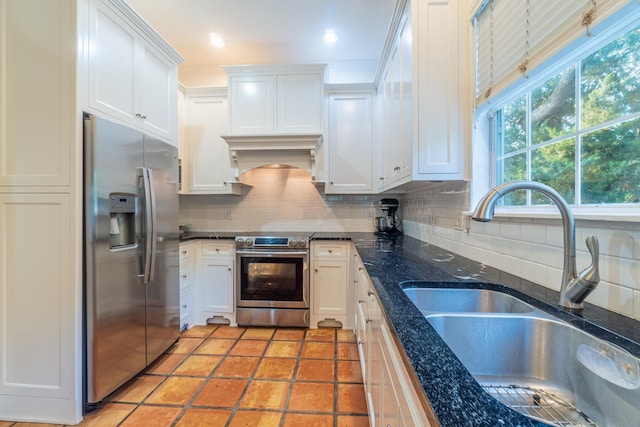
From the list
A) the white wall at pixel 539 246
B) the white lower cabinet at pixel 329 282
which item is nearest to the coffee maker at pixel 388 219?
the white lower cabinet at pixel 329 282

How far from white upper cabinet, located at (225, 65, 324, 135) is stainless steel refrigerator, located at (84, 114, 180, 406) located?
950 millimetres

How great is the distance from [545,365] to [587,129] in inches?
32.1

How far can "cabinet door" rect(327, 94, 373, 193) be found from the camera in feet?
9.58

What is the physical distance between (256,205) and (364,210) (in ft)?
4.30

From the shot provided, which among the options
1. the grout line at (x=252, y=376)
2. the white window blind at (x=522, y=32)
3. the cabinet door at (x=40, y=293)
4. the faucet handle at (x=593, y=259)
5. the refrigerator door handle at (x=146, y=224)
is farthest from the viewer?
the refrigerator door handle at (x=146, y=224)

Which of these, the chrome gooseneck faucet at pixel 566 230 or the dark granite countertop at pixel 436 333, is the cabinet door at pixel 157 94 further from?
the chrome gooseneck faucet at pixel 566 230

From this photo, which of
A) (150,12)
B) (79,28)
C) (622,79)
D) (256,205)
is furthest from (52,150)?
(622,79)

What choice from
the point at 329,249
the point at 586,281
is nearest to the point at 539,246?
the point at 586,281

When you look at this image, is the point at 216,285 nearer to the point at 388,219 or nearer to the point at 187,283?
the point at 187,283

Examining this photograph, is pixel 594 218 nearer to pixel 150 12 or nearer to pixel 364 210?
pixel 364 210

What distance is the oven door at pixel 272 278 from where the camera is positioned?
2660mm

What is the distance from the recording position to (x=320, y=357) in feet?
7.09

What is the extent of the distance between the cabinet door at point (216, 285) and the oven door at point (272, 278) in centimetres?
11

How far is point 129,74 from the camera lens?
Result: 182cm
